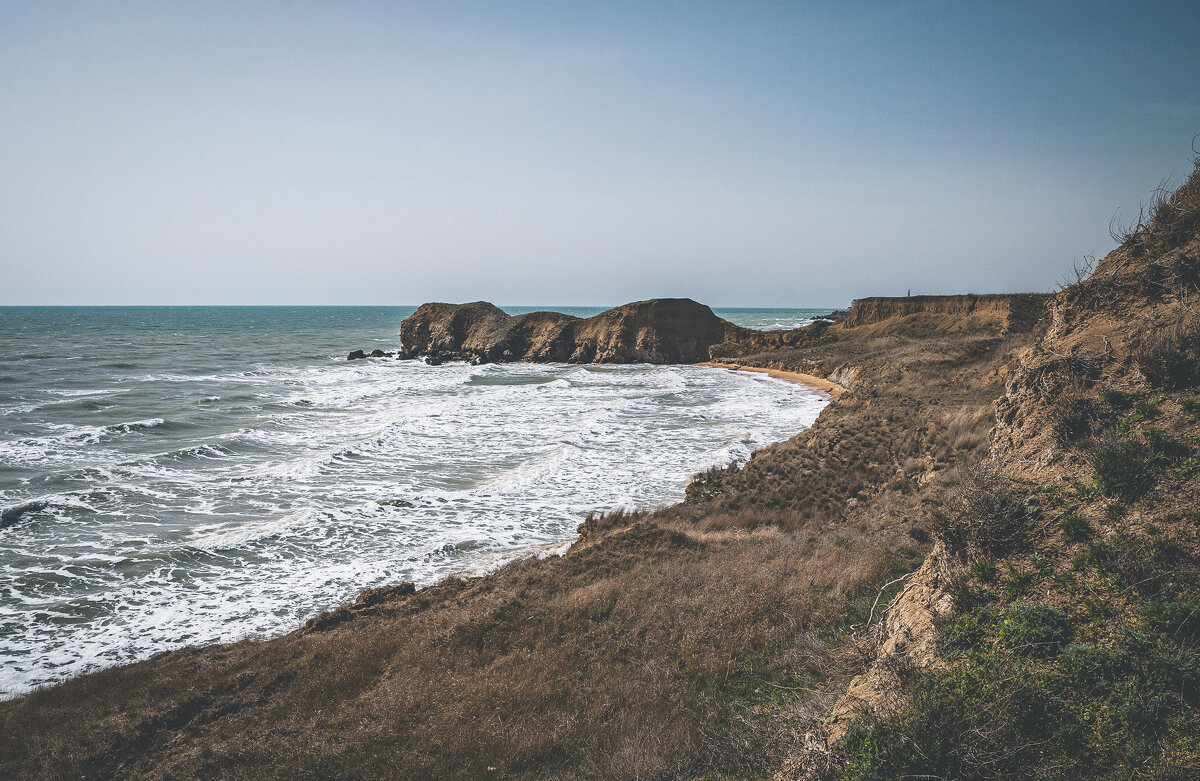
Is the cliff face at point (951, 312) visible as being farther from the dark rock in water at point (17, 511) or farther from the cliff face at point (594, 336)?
the dark rock in water at point (17, 511)

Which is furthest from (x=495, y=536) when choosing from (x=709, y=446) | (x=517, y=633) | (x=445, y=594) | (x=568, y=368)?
(x=568, y=368)

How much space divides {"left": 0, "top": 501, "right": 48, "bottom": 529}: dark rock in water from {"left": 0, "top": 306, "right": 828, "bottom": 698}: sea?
0.06 m

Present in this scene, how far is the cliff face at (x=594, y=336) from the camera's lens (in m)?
61.9

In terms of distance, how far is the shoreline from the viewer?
36625 mm

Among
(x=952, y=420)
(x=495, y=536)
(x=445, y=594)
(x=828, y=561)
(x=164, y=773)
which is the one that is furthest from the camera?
(x=952, y=420)

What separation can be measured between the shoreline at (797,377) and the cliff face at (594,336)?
14.9ft

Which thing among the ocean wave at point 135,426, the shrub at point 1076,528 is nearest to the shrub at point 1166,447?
the shrub at point 1076,528

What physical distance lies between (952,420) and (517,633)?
13.8 m

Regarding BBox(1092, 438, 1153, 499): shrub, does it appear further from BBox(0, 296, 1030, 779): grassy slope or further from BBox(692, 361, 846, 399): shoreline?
BBox(692, 361, 846, 399): shoreline

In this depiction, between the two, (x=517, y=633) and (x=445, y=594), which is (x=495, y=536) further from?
(x=517, y=633)

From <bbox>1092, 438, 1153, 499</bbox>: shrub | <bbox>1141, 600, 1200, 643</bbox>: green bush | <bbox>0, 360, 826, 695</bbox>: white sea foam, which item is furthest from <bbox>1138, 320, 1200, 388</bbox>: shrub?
<bbox>0, 360, 826, 695</bbox>: white sea foam

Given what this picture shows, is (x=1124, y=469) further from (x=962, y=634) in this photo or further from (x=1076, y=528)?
(x=962, y=634)

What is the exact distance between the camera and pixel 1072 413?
6664mm

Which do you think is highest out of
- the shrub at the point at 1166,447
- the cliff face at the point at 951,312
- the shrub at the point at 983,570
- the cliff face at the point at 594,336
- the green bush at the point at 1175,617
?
the cliff face at the point at 951,312
